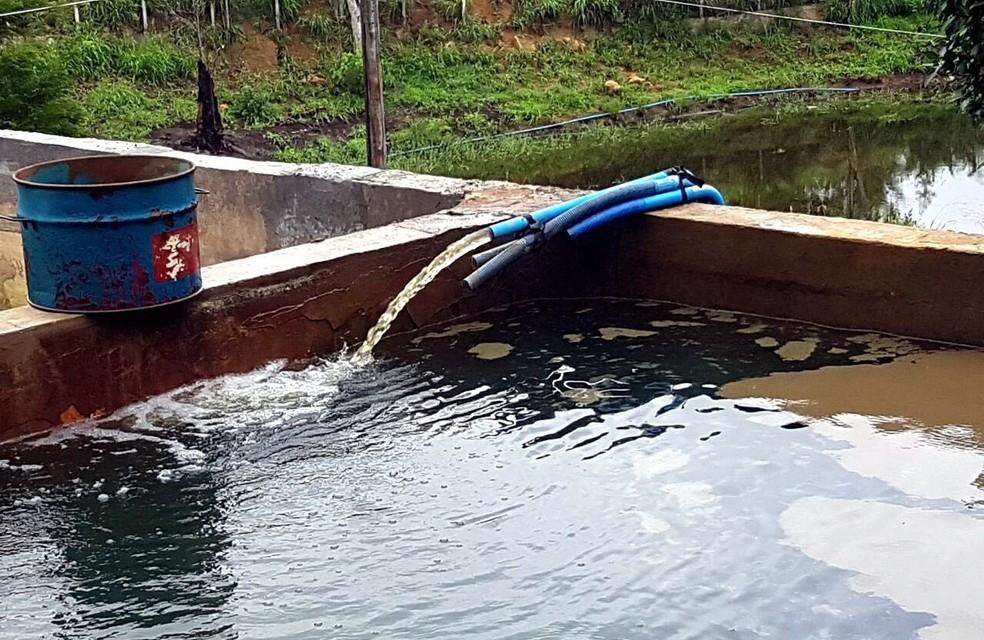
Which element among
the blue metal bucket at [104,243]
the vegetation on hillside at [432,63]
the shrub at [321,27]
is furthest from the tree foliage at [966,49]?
the shrub at [321,27]

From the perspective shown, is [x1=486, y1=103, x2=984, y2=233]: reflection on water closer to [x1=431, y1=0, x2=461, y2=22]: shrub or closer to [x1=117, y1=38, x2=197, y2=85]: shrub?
[x1=431, y1=0, x2=461, y2=22]: shrub

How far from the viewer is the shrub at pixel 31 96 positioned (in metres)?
10.6

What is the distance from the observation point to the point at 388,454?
4.23 metres

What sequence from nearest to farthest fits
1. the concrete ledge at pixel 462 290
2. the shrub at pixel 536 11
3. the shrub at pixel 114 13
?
1. the concrete ledge at pixel 462 290
2. the shrub at pixel 114 13
3. the shrub at pixel 536 11

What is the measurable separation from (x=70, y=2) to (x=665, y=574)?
1714cm

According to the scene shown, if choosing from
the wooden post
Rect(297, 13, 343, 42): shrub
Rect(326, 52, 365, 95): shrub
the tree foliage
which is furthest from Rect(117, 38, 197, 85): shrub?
the tree foliage

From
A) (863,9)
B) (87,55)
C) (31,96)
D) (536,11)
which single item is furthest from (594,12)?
(31,96)

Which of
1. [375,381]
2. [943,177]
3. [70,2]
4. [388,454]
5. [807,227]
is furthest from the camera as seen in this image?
[70,2]

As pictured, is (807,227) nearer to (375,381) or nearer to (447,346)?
(447,346)

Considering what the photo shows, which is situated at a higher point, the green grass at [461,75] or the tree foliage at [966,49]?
the tree foliage at [966,49]

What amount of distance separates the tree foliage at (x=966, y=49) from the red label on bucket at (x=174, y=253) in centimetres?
381

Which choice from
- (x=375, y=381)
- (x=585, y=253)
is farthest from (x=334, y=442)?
(x=585, y=253)

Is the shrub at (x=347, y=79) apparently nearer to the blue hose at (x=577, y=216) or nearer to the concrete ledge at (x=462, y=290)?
the concrete ledge at (x=462, y=290)

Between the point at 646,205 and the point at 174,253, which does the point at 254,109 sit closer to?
the point at 646,205
